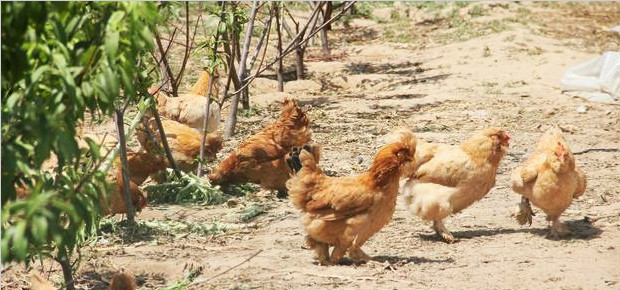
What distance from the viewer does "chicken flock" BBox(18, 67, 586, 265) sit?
6.52 m

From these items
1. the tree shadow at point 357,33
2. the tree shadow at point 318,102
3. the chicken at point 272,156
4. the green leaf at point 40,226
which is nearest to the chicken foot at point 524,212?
the chicken at point 272,156

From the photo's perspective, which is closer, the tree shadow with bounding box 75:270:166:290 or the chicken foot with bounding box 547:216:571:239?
the tree shadow with bounding box 75:270:166:290

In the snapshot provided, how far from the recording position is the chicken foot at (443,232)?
728 cm

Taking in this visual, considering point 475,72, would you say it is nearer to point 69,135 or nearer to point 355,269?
point 355,269

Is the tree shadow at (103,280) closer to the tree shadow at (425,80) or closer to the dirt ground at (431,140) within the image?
the dirt ground at (431,140)

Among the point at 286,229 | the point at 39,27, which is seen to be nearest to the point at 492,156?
the point at 286,229

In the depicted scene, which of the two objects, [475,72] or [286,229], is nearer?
[286,229]

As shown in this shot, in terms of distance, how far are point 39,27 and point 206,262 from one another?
2995 millimetres

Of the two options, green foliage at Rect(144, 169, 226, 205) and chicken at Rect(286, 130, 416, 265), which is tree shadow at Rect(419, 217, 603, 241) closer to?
chicken at Rect(286, 130, 416, 265)

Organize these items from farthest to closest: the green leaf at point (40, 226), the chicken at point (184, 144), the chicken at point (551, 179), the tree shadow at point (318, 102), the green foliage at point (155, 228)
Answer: the tree shadow at point (318, 102) < the chicken at point (184, 144) < the green foliage at point (155, 228) < the chicken at point (551, 179) < the green leaf at point (40, 226)

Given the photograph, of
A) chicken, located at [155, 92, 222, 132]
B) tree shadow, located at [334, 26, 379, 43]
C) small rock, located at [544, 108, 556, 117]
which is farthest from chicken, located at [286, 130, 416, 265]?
tree shadow, located at [334, 26, 379, 43]

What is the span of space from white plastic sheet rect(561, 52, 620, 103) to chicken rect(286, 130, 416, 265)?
7067mm

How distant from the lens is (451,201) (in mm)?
7125

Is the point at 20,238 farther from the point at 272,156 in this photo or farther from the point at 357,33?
the point at 357,33
